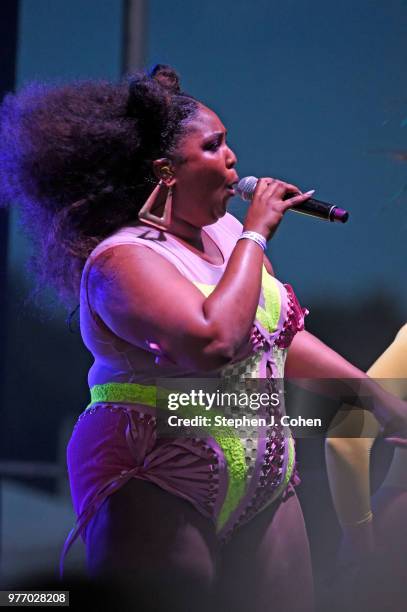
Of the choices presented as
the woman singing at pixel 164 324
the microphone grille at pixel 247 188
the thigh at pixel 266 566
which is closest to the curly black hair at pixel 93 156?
the woman singing at pixel 164 324

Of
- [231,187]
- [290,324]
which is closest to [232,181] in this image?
[231,187]

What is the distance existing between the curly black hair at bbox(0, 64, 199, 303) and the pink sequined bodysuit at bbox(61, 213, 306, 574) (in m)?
0.08

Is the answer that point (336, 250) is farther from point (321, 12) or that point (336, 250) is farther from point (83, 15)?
point (83, 15)

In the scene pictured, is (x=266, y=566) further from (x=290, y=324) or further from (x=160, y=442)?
(x=290, y=324)

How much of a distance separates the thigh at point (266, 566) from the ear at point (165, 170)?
0.48 metres

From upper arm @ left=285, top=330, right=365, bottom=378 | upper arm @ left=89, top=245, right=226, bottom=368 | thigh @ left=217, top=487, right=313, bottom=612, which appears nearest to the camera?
upper arm @ left=89, top=245, right=226, bottom=368

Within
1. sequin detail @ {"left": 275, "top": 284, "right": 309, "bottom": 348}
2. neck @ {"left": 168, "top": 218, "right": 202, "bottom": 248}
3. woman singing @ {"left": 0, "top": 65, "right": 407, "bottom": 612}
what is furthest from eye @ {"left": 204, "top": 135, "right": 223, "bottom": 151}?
sequin detail @ {"left": 275, "top": 284, "right": 309, "bottom": 348}

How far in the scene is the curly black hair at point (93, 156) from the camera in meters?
1.22

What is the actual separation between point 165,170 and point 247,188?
120 millimetres

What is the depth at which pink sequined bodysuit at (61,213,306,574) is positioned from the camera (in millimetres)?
1117

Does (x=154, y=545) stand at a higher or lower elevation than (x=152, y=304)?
lower

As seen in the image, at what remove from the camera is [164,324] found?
1.05m

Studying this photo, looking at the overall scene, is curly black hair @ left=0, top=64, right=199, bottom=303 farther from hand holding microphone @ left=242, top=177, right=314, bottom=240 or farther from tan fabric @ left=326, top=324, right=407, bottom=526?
tan fabric @ left=326, top=324, right=407, bottom=526

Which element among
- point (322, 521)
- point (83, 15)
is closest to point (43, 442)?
point (322, 521)
